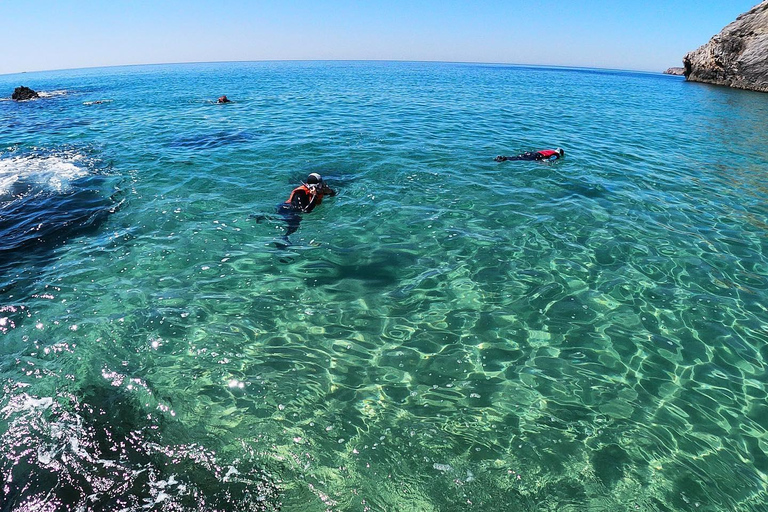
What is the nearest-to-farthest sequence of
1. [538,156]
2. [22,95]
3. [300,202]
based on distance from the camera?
[300,202]
[538,156]
[22,95]

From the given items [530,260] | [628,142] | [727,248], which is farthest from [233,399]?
[628,142]

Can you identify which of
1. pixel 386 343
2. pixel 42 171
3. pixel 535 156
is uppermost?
pixel 535 156

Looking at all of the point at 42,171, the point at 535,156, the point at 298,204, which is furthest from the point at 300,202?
the point at 42,171

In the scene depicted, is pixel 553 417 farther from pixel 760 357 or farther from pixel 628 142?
pixel 628 142

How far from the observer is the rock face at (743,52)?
140ft


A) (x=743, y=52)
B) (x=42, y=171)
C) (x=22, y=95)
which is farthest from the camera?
(x=743, y=52)

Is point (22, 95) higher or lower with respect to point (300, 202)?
higher

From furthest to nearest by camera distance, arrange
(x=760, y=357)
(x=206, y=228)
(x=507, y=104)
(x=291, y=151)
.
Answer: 1. (x=507, y=104)
2. (x=291, y=151)
3. (x=206, y=228)
4. (x=760, y=357)

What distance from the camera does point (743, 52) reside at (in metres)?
45.2

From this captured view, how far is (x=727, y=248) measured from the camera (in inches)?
349

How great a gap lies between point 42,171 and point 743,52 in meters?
69.7

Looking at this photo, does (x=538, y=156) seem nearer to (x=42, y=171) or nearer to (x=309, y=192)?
(x=309, y=192)

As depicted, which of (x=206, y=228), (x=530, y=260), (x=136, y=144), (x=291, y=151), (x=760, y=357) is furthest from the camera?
(x=136, y=144)

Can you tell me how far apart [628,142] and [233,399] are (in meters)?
22.3
